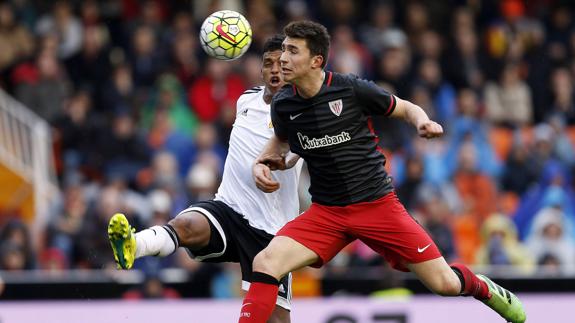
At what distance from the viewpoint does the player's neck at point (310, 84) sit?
8219 mm

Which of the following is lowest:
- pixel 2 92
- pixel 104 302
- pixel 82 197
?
pixel 104 302

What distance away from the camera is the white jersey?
29.3 feet

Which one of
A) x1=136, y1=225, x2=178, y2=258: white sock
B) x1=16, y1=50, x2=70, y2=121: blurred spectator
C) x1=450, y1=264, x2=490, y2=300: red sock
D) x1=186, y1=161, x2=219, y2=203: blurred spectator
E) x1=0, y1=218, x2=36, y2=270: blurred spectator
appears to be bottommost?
x1=450, y1=264, x2=490, y2=300: red sock

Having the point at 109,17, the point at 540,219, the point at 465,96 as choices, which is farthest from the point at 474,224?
the point at 109,17

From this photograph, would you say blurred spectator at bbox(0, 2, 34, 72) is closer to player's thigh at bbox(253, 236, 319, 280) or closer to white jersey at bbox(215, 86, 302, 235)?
white jersey at bbox(215, 86, 302, 235)

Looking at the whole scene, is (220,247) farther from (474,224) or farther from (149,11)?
(149,11)

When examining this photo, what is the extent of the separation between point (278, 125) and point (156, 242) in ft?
3.73

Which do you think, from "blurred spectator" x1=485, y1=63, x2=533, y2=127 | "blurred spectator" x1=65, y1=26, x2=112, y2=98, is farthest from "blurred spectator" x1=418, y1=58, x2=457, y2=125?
"blurred spectator" x1=65, y1=26, x2=112, y2=98

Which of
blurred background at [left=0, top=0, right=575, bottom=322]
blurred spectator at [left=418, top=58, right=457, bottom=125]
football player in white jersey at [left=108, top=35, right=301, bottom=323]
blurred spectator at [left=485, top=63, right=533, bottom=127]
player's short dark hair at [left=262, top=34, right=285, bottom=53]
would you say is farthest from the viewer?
blurred spectator at [left=485, top=63, right=533, bottom=127]

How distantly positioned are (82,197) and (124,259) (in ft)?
21.1

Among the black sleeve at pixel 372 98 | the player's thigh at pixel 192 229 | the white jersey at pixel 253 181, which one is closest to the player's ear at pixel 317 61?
the black sleeve at pixel 372 98

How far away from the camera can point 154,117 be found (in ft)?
51.1

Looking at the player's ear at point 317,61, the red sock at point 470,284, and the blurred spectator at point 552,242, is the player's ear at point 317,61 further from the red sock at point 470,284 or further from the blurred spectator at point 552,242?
the blurred spectator at point 552,242

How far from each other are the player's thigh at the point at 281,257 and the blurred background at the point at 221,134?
4414 millimetres
